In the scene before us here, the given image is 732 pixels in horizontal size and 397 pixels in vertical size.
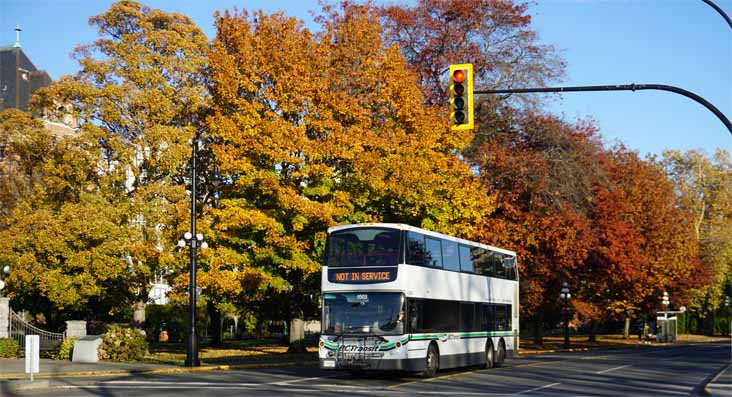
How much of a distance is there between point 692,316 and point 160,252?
8130cm

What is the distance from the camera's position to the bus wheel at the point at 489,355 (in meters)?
31.8

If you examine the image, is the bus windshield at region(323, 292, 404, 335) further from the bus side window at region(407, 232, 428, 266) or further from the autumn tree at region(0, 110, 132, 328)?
the autumn tree at region(0, 110, 132, 328)

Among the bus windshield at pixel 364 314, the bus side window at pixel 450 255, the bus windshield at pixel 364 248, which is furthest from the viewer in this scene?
the bus side window at pixel 450 255

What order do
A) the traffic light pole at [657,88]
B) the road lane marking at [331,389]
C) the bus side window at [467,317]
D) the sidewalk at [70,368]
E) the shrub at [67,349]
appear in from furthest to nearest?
1. the shrub at [67,349]
2. the bus side window at [467,317]
3. the sidewalk at [70,368]
4. the road lane marking at [331,389]
5. the traffic light pole at [657,88]

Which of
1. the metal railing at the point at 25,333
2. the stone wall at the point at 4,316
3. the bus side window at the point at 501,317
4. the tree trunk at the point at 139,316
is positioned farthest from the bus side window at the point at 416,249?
the tree trunk at the point at 139,316

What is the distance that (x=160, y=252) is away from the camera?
37.7 meters

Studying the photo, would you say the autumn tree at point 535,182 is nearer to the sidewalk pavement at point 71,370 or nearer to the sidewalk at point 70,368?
the sidewalk pavement at point 71,370

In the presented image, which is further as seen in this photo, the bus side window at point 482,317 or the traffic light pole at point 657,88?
the bus side window at point 482,317

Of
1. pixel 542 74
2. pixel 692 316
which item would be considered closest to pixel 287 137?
pixel 542 74

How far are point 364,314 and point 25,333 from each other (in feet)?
70.2

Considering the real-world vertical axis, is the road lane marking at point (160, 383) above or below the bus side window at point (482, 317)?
below

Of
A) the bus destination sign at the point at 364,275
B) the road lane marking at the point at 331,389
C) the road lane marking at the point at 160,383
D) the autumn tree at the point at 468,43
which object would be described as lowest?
the road lane marking at the point at 160,383

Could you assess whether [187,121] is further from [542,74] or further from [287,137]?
[542,74]

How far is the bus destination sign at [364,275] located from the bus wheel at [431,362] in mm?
2938
